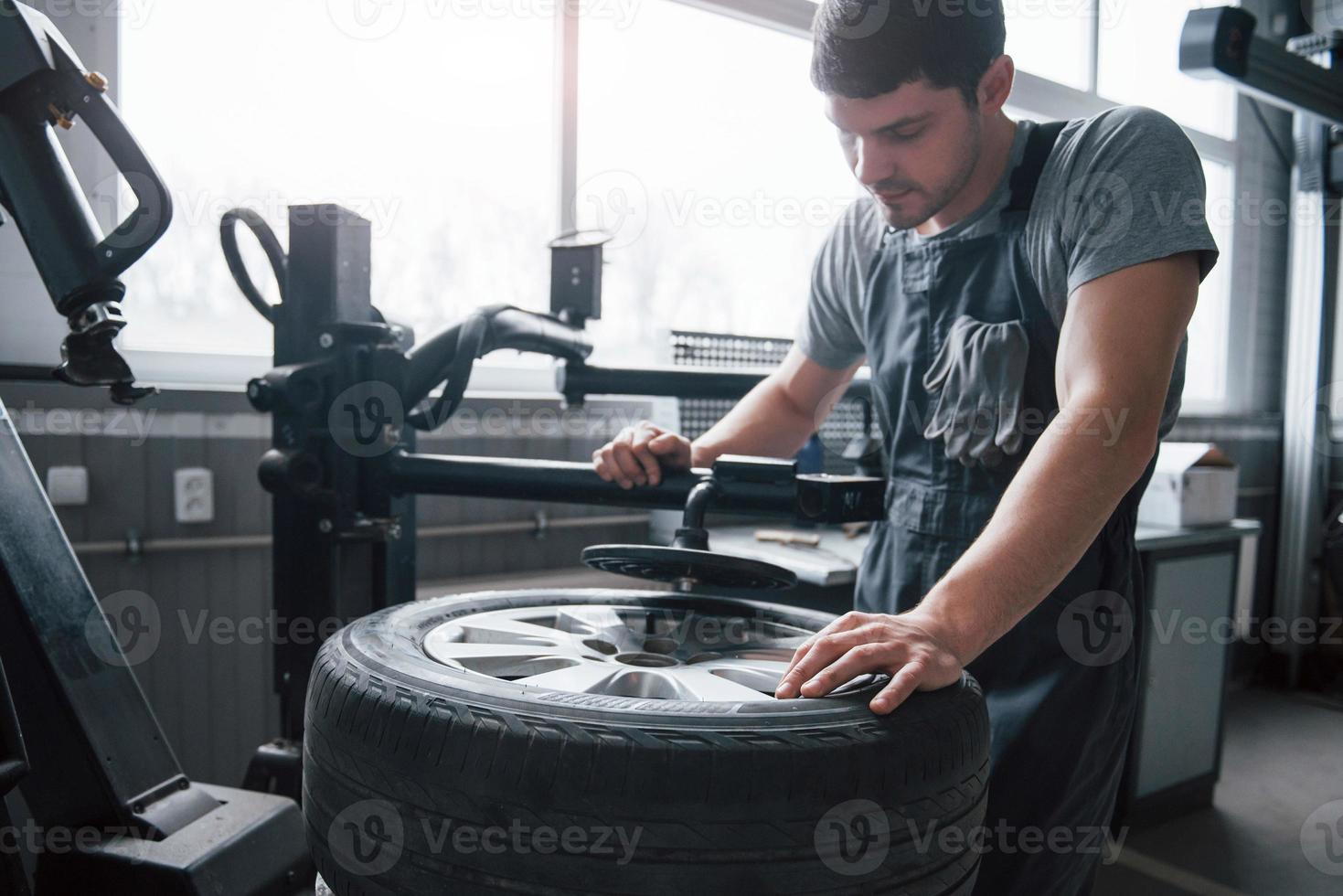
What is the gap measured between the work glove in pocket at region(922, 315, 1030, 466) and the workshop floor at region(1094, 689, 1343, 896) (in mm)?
1660

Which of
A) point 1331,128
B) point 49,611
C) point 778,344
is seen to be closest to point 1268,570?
point 1331,128

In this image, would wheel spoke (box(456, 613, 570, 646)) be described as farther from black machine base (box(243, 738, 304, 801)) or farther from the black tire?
black machine base (box(243, 738, 304, 801))

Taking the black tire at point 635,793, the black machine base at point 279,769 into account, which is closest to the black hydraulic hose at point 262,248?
the black machine base at point 279,769

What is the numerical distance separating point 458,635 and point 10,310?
141 centimetres

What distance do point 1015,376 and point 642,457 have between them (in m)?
0.48

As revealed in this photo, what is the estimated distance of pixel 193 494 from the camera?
192cm

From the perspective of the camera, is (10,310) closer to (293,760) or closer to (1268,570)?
(293,760)

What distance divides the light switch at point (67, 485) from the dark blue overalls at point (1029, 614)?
1597mm

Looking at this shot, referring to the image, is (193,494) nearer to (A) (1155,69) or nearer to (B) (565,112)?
(B) (565,112)

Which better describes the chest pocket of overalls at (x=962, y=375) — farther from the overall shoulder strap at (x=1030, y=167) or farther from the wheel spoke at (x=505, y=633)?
the wheel spoke at (x=505, y=633)

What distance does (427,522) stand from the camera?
226 cm

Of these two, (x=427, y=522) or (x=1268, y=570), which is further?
(x=1268, y=570)

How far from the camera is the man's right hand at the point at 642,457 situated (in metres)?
1.23

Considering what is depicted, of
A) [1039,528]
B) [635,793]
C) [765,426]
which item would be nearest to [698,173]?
[765,426]
